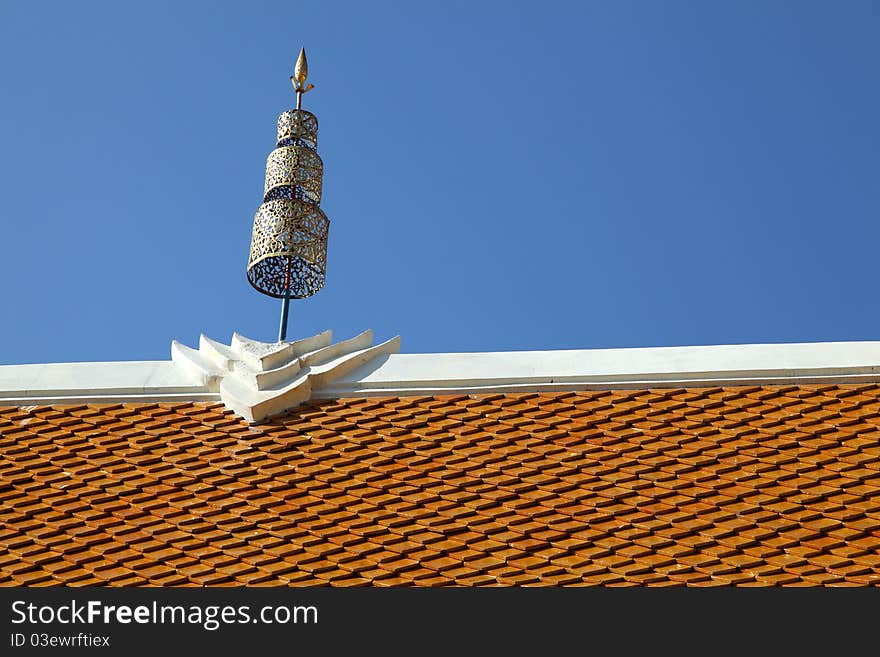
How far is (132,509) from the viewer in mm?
9867

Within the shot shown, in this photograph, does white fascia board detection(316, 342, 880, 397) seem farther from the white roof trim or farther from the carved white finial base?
the carved white finial base

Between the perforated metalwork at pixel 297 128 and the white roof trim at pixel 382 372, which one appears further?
the perforated metalwork at pixel 297 128

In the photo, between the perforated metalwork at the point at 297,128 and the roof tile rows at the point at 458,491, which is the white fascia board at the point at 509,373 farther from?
the perforated metalwork at the point at 297,128

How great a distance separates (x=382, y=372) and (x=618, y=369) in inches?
61.5

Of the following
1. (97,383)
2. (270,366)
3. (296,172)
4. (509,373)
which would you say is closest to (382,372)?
(270,366)

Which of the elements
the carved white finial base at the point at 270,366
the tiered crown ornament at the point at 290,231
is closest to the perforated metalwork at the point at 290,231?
the tiered crown ornament at the point at 290,231

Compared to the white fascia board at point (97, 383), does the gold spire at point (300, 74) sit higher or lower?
higher

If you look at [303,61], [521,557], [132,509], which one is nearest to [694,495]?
[521,557]

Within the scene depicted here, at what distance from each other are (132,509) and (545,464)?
8.01ft

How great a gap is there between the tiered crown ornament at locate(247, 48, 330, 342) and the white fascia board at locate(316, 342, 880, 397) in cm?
162

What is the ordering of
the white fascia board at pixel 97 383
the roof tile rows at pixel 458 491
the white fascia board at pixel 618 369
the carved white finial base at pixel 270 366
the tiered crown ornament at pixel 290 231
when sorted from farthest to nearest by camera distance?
1. the tiered crown ornament at pixel 290 231
2. the white fascia board at pixel 97 383
3. the carved white finial base at pixel 270 366
4. the white fascia board at pixel 618 369
5. the roof tile rows at pixel 458 491

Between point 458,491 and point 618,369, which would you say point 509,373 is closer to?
point 618,369

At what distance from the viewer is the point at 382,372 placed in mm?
11227

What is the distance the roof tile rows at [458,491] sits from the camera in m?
8.98
